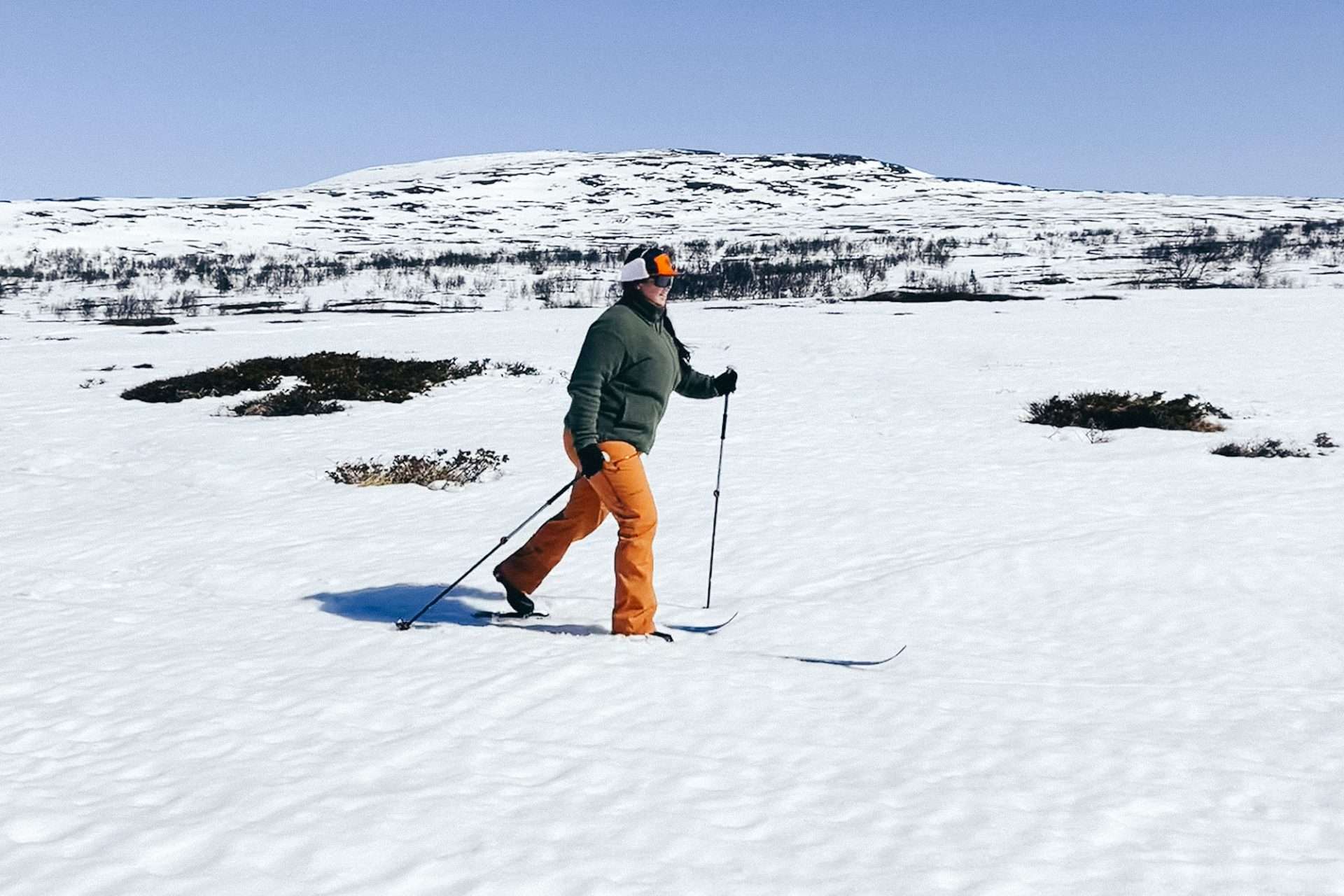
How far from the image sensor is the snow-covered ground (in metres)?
3.41

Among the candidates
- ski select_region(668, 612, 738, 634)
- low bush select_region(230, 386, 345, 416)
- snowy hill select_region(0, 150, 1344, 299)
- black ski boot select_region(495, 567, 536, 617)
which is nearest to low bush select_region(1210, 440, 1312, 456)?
ski select_region(668, 612, 738, 634)

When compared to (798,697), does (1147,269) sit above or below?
above

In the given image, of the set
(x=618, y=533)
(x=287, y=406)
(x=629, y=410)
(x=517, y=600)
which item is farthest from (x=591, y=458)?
(x=287, y=406)

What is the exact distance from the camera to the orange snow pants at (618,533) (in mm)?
5648

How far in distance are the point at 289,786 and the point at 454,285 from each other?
46.5 m

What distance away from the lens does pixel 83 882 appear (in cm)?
315

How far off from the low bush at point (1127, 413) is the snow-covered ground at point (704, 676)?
0.58m

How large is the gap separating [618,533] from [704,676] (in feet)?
3.75

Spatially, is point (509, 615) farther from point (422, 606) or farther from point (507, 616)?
point (422, 606)

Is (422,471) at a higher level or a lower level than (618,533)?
lower

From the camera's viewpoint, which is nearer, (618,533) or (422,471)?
(618,533)

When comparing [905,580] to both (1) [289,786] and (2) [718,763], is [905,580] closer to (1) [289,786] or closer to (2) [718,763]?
(2) [718,763]

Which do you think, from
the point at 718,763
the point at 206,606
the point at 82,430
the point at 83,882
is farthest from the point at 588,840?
the point at 82,430

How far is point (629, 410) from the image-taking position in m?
5.68
